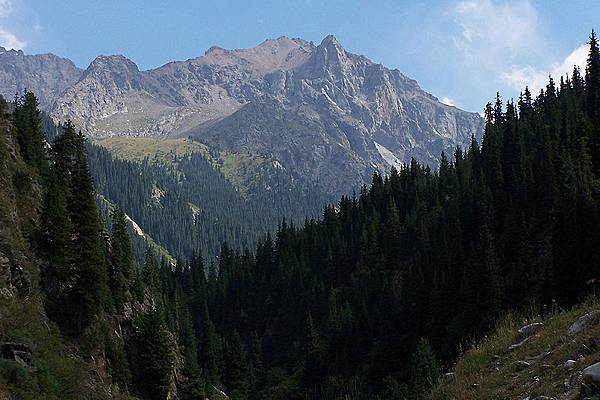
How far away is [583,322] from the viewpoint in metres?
14.6

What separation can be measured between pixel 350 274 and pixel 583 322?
123148 millimetres

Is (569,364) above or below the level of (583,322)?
below

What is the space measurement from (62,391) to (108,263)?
30.1 m

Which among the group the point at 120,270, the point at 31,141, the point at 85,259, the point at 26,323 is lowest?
the point at 26,323

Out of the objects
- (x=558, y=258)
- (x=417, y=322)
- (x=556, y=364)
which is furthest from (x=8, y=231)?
(x=417, y=322)

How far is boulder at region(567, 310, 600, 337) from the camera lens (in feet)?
46.7

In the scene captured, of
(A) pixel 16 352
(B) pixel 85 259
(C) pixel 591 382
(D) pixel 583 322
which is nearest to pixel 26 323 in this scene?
(A) pixel 16 352

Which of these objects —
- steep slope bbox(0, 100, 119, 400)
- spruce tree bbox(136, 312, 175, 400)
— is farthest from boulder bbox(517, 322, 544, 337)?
spruce tree bbox(136, 312, 175, 400)

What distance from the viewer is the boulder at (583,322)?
14234mm

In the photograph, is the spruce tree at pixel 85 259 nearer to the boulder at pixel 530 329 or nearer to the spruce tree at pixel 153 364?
the spruce tree at pixel 153 364

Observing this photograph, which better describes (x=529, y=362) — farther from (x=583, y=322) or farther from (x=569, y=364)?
(x=569, y=364)

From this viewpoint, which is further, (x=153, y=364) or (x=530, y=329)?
(x=153, y=364)

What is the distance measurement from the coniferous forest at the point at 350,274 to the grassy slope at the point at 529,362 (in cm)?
205

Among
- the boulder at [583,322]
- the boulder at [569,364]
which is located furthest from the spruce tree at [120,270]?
the boulder at [569,364]
